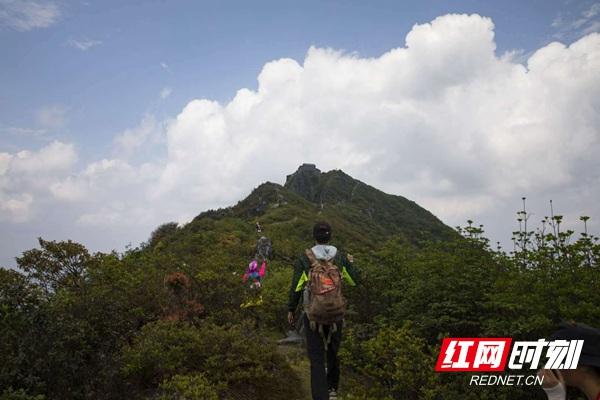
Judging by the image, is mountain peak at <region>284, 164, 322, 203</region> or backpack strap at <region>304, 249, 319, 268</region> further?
mountain peak at <region>284, 164, 322, 203</region>

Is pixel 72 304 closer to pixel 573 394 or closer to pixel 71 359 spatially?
pixel 71 359

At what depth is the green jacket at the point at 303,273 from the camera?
514 centimetres

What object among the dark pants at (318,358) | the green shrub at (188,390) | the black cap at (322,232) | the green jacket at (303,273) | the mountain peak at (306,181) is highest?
the mountain peak at (306,181)

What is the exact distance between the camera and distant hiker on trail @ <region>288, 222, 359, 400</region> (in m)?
4.87

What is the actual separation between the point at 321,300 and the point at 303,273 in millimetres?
430

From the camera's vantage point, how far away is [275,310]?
10.5 m

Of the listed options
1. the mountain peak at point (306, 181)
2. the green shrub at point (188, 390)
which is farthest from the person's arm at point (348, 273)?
the mountain peak at point (306, 181)

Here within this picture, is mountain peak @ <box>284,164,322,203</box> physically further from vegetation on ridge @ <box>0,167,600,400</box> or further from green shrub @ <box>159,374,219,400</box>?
green shrub @ <box>159,374,219,400</box>

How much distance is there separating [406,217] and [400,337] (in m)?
88.6

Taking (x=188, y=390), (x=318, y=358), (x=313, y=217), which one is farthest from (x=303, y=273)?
(x=313, y=217)

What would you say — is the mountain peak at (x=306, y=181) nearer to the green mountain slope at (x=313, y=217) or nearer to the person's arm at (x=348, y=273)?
the green mountain slope at (x=313, y=217)

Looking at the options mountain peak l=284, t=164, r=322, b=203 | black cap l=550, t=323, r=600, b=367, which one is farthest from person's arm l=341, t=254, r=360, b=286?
mountain peak l=284, t=164, r=322, b=203

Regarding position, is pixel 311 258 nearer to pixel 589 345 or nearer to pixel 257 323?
pixel 589 345

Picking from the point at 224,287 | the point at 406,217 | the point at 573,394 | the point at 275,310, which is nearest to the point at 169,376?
the point at 224,287
